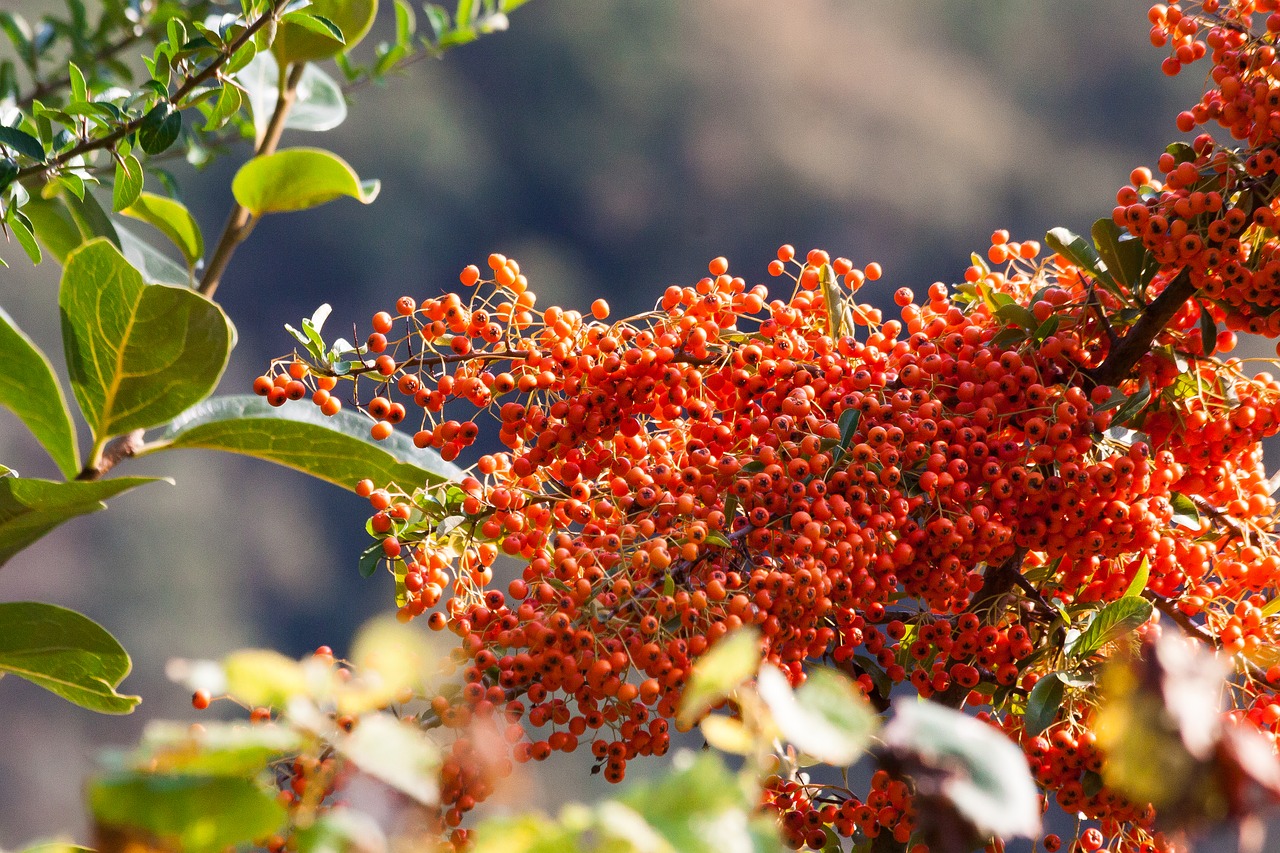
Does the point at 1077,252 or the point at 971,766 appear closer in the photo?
the point at 971,766

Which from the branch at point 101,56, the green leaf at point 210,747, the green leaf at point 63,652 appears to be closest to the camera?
the green leaf at point 210,747

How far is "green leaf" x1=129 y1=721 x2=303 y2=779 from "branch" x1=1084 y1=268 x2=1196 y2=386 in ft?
1.66

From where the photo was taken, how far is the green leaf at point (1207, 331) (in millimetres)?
585

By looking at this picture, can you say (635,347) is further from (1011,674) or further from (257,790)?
(257,790)

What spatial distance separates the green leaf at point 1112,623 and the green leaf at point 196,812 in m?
0.45

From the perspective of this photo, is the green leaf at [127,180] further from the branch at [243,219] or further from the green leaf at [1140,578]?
the green leaf at [1140,578]

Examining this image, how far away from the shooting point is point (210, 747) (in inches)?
8.7

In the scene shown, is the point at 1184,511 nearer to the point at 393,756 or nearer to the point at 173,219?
the point at 393,756

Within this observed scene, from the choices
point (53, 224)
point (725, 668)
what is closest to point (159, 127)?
point (53, 224)

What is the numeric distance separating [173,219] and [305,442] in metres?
0.21

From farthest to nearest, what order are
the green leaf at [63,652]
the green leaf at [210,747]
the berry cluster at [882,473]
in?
the green leaf at [63,652]
the berry cluster at [882,473]
the green leaf at [210,747]

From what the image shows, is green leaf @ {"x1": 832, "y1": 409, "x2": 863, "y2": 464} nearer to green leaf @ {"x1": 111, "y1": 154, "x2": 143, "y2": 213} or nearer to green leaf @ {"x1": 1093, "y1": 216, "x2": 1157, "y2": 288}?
green leaf @ {"x1": 1093, "y1": 216, "x2": 1157, "y2": 288}

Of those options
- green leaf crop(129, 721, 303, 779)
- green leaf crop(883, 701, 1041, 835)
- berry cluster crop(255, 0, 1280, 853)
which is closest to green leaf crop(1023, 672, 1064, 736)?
berry cluster crop(255, 0, 1280, 853)

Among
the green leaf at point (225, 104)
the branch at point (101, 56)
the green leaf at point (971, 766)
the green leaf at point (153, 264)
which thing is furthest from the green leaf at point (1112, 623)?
the branch at point (101, 56)
